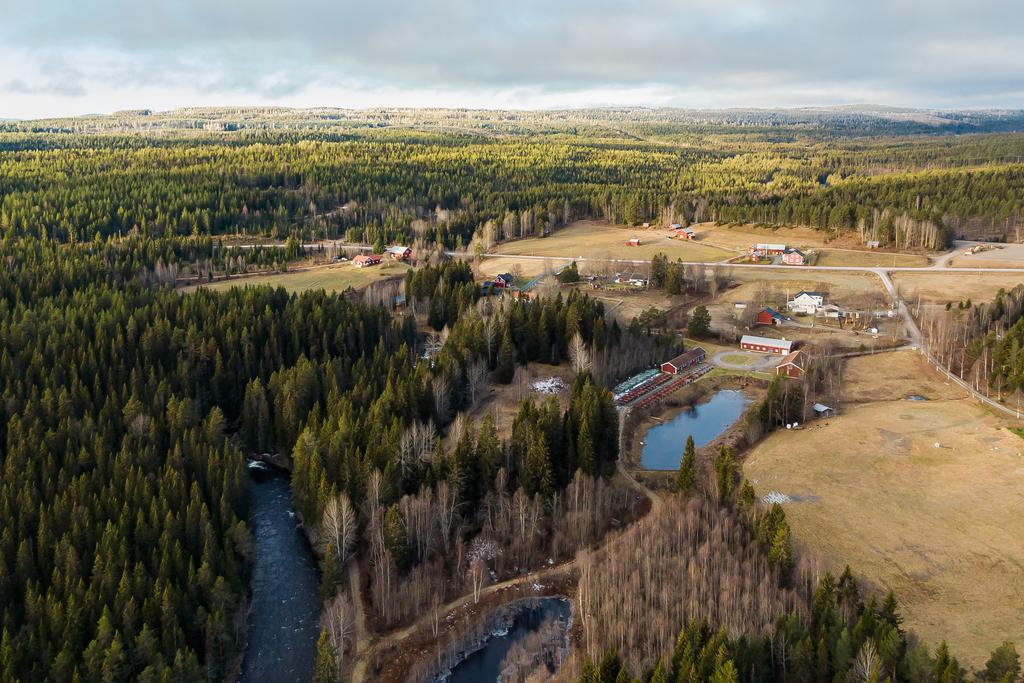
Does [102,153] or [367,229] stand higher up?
[102,153]

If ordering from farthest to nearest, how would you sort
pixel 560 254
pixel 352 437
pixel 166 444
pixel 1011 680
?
pixel 560 254 → pixel 166 444 → pixel 352 437 → pixel 1011 680

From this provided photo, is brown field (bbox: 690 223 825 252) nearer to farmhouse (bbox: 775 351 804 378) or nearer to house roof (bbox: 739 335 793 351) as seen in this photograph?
house roof (bbox: 739 335 793 351)

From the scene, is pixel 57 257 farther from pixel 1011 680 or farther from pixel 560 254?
pixel 1011 680

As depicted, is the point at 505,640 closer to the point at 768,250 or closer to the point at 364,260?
the point at 364,260

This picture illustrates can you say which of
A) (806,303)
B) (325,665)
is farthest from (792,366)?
(325,665)

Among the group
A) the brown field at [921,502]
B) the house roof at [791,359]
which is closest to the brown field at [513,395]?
the brown field at [921,502]

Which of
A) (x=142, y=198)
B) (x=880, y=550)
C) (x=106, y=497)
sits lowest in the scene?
(x=880, y=550)

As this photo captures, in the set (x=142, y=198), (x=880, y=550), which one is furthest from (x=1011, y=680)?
(x=142, y=198)

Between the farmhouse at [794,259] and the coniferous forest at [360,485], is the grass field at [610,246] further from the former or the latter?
the coniferous forest at [360,485]
